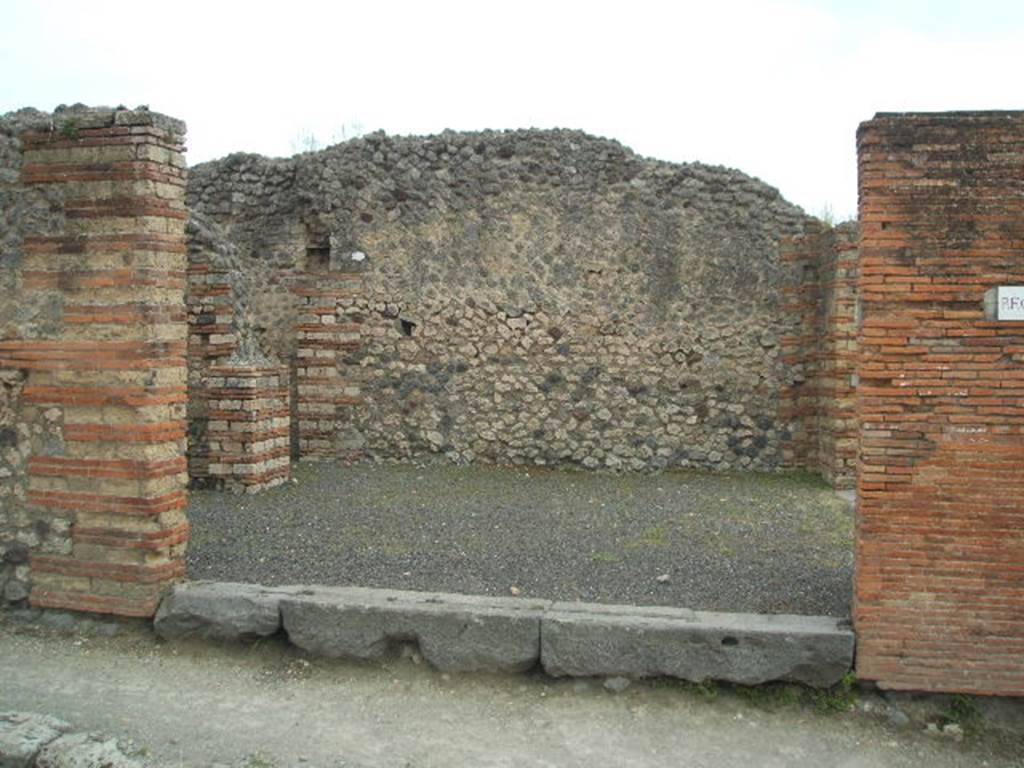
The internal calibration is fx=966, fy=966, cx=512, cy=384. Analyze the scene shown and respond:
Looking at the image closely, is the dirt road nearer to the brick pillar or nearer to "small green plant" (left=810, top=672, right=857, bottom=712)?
"small green plant" (left=810, top=672, right=857, bottom=712)

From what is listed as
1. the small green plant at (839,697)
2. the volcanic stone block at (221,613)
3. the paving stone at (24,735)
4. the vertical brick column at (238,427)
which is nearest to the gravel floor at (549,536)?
the vertical brick column at (238,427)

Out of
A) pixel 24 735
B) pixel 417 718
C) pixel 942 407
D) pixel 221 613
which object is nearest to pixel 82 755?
pixel 24 735

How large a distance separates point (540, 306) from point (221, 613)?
18.6 ft

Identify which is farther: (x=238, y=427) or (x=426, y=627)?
(x=238, y=427)

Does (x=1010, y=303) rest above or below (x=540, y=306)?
below

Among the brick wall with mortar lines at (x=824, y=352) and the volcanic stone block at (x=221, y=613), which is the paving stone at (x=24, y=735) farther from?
the brick wall with mortar lines at (x=824, y=352)

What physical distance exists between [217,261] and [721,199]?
5.07m

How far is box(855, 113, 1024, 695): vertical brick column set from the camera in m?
4.46

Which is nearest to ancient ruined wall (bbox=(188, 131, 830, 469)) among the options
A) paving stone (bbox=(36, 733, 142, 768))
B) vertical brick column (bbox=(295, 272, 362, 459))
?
vertical brick column (bbox=(295, 272, 362, 459))

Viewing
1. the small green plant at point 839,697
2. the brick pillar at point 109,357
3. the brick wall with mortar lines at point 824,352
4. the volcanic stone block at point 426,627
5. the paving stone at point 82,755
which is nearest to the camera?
the paving stone at point 82,755

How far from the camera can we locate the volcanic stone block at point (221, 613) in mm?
5152

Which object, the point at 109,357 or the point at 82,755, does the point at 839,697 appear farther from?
the point at 109,357

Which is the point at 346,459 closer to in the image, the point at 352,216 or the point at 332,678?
the point at 352,216

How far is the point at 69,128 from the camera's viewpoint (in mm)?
5352
